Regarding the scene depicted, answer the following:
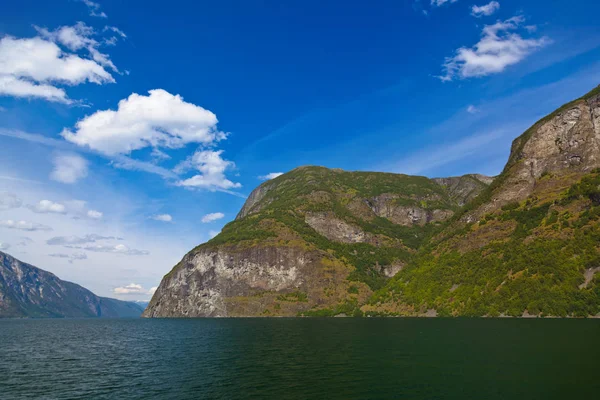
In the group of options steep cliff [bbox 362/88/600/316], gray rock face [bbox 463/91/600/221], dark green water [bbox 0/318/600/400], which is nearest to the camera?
dark green water [bbox 0/318/600/400]

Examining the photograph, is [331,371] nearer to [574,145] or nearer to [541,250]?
[541,250]

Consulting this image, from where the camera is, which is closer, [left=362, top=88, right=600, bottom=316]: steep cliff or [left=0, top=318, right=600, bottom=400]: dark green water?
[left=0, top=318, right=600, bottom=400]: dark green water

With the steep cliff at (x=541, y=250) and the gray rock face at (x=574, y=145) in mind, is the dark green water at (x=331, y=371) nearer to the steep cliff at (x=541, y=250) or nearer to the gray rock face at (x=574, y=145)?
the steep cliff at (x=541, y=250)

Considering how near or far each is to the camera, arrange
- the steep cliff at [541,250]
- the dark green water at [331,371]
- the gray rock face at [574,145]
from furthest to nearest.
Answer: the gray rock face at [574,145] → the steep cliff at [541,250] → the dark green water at [331,371]

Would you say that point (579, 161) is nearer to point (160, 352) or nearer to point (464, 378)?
point (464, 378)

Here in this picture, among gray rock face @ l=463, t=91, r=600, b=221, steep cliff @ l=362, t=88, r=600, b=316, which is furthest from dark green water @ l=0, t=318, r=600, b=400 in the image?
gray rock face @ l=463, t=91, r=600, b=221

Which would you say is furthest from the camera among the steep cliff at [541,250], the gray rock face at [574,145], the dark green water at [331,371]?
the gray rock face at [574,145]

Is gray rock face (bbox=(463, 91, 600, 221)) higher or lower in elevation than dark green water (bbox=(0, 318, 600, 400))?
higher

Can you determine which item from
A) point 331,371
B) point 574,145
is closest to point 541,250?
point 574,145

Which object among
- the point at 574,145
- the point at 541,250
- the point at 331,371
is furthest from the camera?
the point at 574,145

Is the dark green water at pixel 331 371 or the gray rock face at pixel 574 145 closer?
the dark green water at pixel 331 371

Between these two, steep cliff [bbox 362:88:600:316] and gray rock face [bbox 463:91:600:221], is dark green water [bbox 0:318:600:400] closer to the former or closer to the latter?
steep cliff [bbox 362:88:600:316]

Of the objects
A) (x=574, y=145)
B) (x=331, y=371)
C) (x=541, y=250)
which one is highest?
(x=574, y=145)

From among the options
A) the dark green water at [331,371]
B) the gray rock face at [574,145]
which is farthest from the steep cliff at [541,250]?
the dark green water at [331,371]
